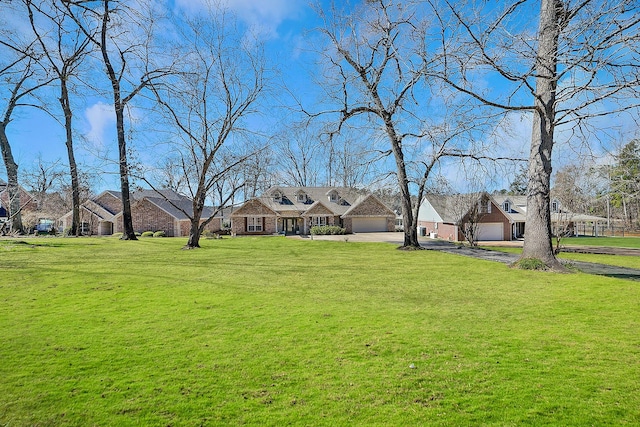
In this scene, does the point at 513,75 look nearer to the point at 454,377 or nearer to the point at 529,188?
the point at 529,188

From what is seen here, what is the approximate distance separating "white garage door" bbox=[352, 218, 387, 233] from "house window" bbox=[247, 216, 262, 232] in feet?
39.2

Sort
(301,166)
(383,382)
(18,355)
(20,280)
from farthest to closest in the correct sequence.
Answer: (301,166) < (20,280) < (18,355) < (383,382)

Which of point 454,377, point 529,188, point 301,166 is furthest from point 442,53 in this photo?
point 301,166

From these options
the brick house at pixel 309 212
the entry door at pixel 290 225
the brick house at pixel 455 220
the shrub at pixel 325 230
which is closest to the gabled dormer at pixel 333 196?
the brick house at pixel 309 212

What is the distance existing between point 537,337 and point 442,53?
28.0ft

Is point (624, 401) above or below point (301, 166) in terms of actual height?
below

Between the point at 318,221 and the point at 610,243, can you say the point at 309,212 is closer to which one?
the point at 318,221

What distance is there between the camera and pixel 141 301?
730 centimetres

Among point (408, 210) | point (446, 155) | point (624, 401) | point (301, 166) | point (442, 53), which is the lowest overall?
point (624, 401)

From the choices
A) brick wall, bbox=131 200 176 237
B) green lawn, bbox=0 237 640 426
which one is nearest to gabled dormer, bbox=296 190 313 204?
brick wall, bbox=131 200 176 237

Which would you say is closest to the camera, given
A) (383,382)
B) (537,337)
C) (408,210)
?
(383,382)

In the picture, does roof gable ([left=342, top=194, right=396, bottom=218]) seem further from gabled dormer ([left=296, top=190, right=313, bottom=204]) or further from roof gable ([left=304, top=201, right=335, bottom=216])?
gabled dormer ([left=296, top=190, right=313, bottom=204])

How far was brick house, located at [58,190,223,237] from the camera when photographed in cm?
4097

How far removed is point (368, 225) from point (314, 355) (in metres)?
42.7
